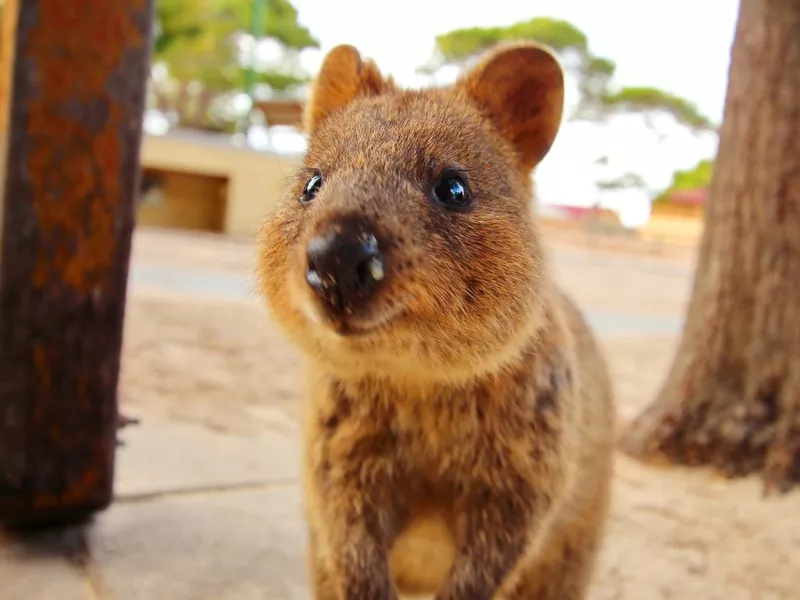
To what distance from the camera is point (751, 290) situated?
323 centimetres

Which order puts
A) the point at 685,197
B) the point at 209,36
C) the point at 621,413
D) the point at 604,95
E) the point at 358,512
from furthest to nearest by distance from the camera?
the point at 685,197
the point at 604,95
the point at 209,36
the point at 621,413
the point at 358,512

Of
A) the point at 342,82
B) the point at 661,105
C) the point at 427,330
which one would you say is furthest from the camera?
the point at 661,105

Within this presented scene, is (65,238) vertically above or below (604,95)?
below

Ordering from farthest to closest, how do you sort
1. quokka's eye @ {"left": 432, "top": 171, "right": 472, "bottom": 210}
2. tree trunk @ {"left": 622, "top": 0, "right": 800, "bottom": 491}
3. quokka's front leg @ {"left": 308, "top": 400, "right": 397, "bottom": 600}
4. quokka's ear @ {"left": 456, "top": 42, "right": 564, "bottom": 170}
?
tree trunk @ {"left": 622, "top": 0, "right": 800, "bottom": 491} < quokka's ear @ {"left": 456, "top": 42, "right": 564, "bottom": 170} < quokka's front leg @ {"left": 308, "top": 400, "right": 397, "bottom": 600} < quokka's eye @ {"left": 432, "top": 171, "right": 472, "bottom": 210}

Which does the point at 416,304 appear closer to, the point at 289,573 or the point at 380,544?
the point at 380,544

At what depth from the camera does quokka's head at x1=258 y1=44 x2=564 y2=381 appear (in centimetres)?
120

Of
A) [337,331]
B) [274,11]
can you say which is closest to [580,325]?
[337,331]

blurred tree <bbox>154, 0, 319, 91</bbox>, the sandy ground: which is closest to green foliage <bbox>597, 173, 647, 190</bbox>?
blurred tree <bbox>154, 0, 319, 91</bbox>

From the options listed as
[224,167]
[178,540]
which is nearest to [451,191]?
[178,540]

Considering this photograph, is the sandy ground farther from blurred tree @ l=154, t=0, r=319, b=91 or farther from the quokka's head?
blurred tree @ l=154, t=0, r=319, b=91

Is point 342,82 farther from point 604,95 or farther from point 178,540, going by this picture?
point 604,95

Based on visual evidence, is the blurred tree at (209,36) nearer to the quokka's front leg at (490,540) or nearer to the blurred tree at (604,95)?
the blurred tree at (604,95)

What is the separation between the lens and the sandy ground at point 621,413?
225 centimetres

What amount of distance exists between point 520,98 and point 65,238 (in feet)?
3.80
